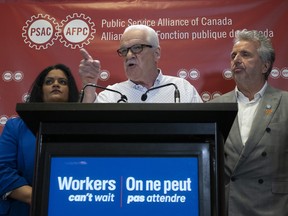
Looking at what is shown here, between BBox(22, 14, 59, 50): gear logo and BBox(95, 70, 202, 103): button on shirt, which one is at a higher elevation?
BBox(22, 14, 59, 50): gear logo

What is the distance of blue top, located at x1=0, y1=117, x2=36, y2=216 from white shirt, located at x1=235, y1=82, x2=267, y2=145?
101cm

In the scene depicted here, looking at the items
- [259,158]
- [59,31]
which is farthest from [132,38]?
[59,31]

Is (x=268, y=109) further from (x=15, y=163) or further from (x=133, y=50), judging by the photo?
(x=15, y=163)

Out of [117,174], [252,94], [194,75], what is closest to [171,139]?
[117,174]

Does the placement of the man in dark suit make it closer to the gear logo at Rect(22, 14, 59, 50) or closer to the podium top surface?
the podium top surface

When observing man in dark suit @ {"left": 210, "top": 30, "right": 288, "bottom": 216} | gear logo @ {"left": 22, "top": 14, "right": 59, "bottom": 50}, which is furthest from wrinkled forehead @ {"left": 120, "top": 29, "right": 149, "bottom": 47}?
gear logo @ {"left": 22, "top": 14, "right": 59, "bottom": 50}

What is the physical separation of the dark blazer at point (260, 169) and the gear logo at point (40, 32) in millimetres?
1414

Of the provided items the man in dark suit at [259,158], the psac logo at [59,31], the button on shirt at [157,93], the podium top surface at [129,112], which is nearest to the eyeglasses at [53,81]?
the button on shirt at [157,93]

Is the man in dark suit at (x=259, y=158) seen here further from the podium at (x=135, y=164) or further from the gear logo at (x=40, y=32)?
the gear logo at (x=40, y=32)

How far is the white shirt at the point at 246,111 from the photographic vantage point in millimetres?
2102

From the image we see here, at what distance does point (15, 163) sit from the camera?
184 cm

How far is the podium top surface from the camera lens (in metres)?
0.92

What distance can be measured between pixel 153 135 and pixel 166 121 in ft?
0.15

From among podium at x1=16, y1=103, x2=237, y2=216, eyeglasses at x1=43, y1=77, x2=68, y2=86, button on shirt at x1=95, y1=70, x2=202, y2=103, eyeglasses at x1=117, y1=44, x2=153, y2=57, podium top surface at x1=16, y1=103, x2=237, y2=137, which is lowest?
podium at x1=16, y1=103, x2=237, y2=216
